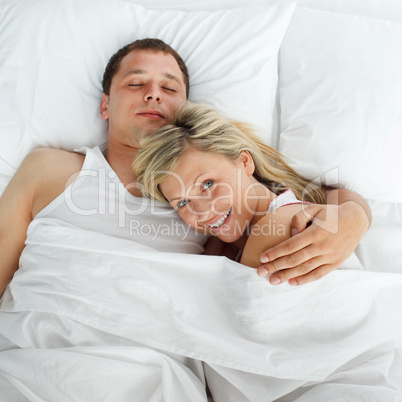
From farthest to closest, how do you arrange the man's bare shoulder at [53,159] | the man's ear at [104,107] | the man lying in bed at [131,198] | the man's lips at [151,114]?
the man's ear at [104,107] < the man's lips at [151,114] < the man's bare shoulder at [53,159] < the man lying in bed at [131,198]

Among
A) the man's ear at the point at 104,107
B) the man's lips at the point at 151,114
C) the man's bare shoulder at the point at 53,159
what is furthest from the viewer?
the man's ear at the point at 104,107

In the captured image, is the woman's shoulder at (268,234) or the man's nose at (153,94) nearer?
the woman's shoulder at (268,234)

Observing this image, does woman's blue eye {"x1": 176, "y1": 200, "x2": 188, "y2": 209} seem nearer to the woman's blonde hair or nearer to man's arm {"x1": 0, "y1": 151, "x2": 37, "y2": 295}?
the woman's blonde hair

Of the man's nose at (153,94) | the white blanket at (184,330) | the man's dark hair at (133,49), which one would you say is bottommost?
the white blanket at (184,330)

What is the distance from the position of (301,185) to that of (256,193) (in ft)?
0.82

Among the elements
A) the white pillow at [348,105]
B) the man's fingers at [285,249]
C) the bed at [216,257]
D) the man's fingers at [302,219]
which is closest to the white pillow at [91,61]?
the bed at [216,257]

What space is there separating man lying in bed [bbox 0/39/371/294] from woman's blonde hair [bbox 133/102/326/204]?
0.28 feet

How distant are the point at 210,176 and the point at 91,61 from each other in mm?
776

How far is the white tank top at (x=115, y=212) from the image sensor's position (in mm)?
1311

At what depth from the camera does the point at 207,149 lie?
1312mm

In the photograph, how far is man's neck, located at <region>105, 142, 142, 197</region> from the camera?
1.45 m

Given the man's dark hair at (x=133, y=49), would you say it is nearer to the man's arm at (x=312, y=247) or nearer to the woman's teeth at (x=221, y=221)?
the woman's teeth at (x=221, y=221)

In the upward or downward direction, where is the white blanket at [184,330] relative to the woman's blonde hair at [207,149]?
downward

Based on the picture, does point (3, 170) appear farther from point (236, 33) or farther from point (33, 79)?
point (236, 33)
